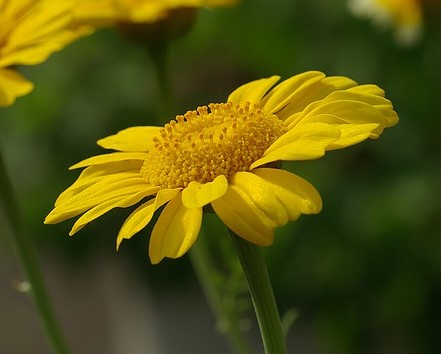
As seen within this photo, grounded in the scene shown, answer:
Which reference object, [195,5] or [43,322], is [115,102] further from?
[43,322]

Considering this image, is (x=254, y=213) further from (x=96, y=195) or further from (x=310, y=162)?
(x=310, y=162)

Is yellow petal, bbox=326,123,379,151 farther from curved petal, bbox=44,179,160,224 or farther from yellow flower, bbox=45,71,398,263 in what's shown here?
curved petal, bbox=44,179,160,224

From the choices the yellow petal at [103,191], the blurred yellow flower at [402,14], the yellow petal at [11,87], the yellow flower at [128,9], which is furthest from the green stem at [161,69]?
the blurred yellow flower at [402,14]

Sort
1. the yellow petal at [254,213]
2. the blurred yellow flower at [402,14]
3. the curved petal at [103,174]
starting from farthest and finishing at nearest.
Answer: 1. the blurred yellow flower at [402,14]
2. the curved petal at [103,174]
3. the yellow petal at [254,213]

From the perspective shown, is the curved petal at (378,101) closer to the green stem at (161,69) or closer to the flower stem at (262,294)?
the flower stem at (262,294)

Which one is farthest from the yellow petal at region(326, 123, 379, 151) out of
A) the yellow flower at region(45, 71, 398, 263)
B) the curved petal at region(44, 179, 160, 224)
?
the curved petal at region(44, 179, 160, 224)
